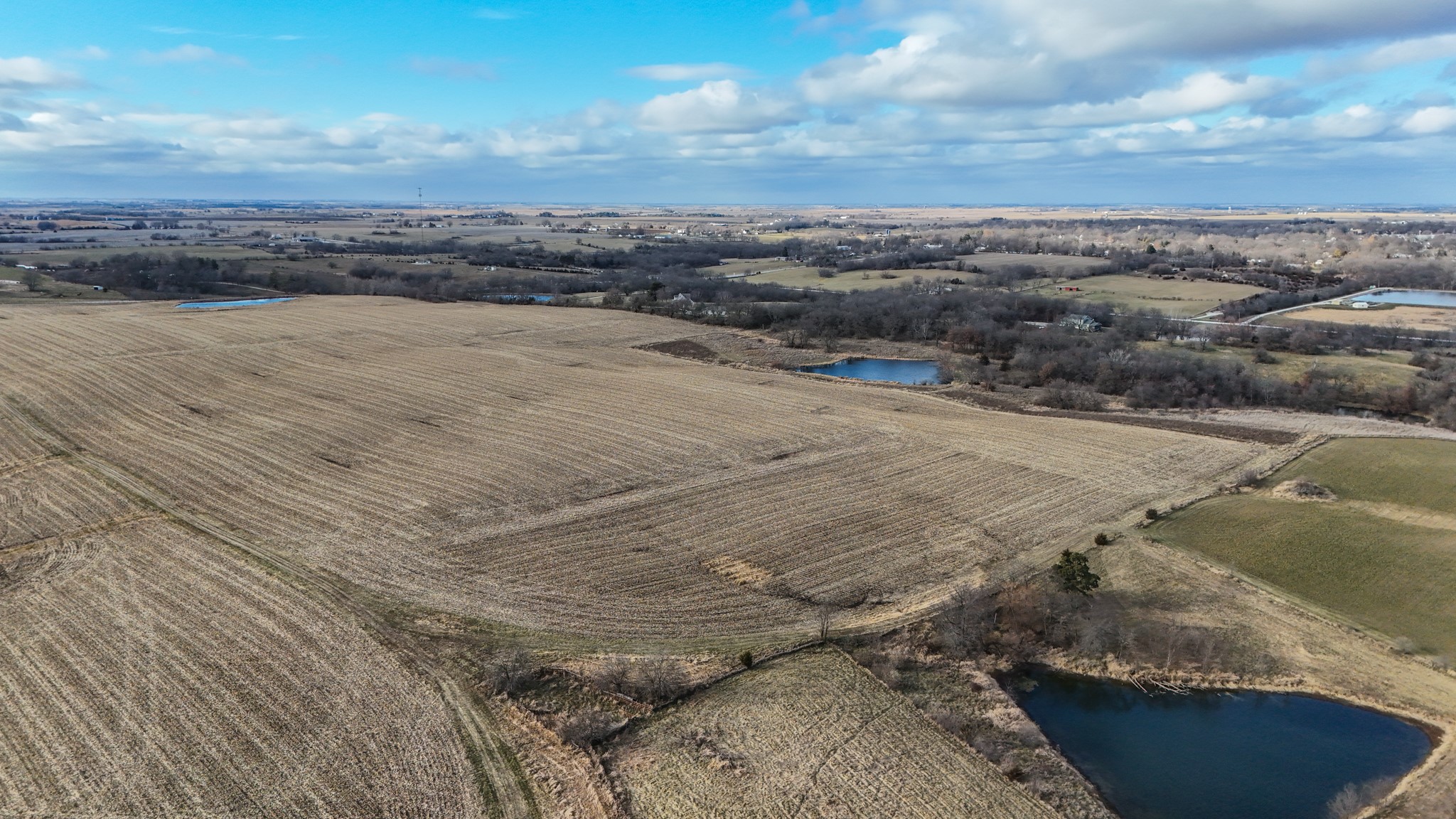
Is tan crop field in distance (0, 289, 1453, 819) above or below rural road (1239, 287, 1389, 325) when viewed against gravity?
below

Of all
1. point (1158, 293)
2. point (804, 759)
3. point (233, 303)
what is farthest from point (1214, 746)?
point (1158, 293)

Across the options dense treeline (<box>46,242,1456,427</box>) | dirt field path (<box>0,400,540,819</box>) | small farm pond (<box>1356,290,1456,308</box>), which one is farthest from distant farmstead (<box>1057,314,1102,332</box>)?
dirt field path (<box>0,400,540,819</box>)

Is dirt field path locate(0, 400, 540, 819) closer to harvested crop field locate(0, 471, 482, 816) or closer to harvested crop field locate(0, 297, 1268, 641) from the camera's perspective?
harvested crop field locate(0, 471, 482, 816)

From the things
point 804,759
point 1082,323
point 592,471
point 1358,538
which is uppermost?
point 1082,323

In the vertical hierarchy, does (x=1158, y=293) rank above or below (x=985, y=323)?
above

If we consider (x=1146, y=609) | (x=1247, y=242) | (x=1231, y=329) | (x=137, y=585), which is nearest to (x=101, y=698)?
(x=137, y=585)

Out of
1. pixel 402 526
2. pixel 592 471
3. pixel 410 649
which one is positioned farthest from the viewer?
pixel 592 471

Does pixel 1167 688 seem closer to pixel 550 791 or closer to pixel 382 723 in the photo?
pixel 550 791

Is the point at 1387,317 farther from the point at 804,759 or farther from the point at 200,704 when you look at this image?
the point at 200,704
